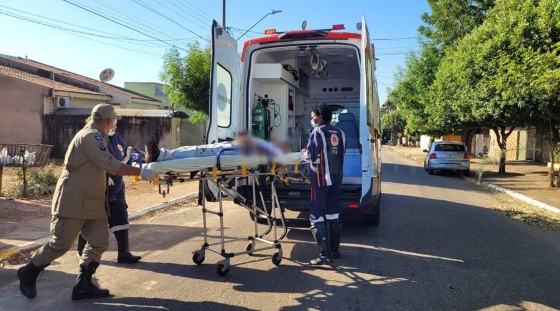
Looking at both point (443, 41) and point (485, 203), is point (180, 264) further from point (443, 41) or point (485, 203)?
point (443, 41)

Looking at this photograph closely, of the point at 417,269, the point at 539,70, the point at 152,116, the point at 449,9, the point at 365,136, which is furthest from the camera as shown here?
the point at 449,9

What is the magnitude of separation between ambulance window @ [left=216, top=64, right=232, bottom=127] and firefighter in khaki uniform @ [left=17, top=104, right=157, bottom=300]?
2.32m

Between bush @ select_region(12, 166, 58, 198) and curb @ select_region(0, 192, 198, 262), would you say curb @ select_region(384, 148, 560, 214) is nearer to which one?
curb @ select_region(0, 192, 198, 262)

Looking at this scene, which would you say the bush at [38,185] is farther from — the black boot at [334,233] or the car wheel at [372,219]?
the black boot at [334,233]

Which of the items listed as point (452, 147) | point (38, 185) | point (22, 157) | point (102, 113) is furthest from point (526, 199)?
point (22, 157)

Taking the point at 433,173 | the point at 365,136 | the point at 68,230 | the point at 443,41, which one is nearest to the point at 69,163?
the point at 68,230

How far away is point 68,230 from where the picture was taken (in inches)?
170

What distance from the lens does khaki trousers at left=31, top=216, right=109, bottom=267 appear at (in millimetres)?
4301

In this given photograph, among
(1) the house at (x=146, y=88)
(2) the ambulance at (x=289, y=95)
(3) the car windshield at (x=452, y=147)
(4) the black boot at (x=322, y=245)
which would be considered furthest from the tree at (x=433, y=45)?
(1) the house at (x=146, y=88)

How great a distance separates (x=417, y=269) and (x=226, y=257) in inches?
89.6

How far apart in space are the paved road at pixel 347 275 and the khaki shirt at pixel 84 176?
88 cm

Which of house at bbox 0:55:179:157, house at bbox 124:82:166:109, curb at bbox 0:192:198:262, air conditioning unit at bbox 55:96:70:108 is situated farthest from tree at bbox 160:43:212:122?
house at bbox 124:82:166:109

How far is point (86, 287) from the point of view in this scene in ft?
14.7

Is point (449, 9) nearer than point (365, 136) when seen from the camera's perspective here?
No
